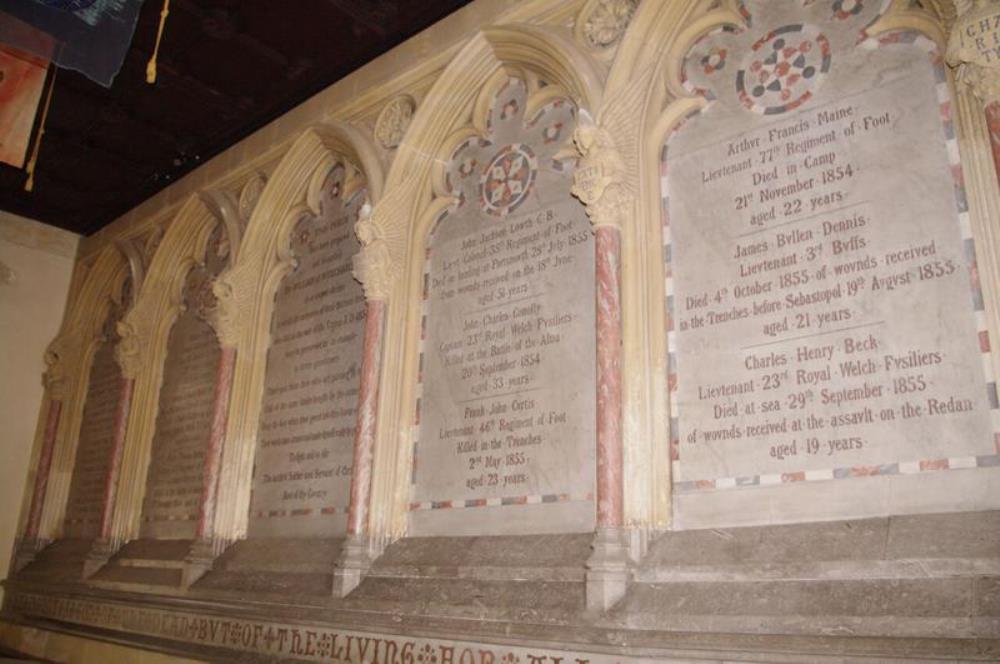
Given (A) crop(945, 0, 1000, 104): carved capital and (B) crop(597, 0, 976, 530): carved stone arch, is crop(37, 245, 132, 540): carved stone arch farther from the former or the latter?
(A) crop(945, 0, 1000, 104): carved capital

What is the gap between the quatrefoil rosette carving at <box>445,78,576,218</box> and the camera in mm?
5434

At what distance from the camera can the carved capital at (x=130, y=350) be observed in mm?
8469

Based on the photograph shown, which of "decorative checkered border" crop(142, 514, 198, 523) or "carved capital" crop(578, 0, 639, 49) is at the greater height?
A: "carved capital" crop(578, 0, 639, 49)

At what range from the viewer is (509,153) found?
5.68 meters

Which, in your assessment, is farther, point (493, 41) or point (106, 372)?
point (106, 372)

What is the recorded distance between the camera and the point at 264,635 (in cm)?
555

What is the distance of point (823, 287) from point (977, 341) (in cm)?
70

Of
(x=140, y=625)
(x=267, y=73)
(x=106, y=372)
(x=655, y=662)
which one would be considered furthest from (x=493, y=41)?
(x=106, y=372)

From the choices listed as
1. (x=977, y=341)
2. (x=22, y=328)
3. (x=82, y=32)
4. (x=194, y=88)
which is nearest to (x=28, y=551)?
(x=22, y=328)

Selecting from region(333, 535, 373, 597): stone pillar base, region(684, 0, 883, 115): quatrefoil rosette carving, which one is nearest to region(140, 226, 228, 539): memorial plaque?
region(333, 535, 373, 597): stone pillar base

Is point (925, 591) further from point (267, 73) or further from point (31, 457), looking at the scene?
point (31, 457)

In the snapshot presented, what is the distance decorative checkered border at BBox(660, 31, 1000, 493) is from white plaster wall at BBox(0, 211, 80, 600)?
330 inches

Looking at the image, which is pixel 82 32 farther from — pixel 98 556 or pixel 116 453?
pixel 98 556

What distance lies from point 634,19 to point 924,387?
266cm
